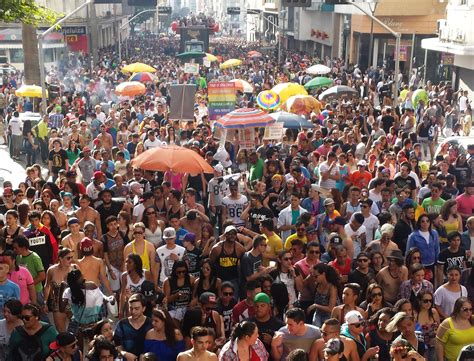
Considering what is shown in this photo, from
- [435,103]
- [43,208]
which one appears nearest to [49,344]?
[43,208]

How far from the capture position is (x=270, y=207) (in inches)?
493

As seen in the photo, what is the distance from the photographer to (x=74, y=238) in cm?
1014

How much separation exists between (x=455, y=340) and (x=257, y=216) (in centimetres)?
440

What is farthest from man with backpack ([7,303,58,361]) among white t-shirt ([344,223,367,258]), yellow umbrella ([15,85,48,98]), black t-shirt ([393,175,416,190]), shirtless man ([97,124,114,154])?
yellow umbrella ([15,85,48,98])

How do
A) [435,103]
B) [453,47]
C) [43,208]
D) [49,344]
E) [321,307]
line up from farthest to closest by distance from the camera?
1. [453,47]
2. [435,103]
3. [43,208]
4. [321,307]
5. [49,344]

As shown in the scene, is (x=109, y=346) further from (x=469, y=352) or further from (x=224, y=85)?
(x=224, y=85)

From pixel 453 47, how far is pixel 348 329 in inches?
1082

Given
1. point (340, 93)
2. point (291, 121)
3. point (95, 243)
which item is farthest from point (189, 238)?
point (340, 93)

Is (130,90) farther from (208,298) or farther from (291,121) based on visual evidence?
(208,298)

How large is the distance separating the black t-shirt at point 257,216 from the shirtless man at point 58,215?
8.10ft

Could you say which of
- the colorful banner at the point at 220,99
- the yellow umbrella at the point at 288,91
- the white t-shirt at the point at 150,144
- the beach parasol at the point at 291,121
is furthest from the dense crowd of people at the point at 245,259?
the yellow umbrella at the point at 288,91

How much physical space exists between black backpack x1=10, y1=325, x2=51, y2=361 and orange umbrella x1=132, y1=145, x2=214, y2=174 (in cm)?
542

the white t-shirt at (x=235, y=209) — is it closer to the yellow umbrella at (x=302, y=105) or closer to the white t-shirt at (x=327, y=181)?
the white t-shirt at (x=327, y=181)

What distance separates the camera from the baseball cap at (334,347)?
660 centimetres
